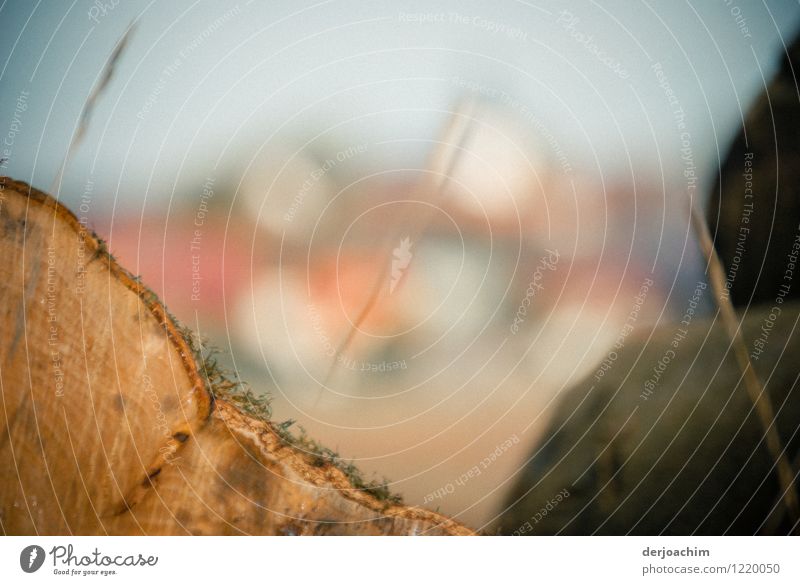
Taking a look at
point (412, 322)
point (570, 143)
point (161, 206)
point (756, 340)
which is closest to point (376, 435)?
point (412, 322)

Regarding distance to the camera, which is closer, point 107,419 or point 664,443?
point 107,419

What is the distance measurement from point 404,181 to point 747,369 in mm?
1225

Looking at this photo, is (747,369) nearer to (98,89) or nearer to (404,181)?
(404,181)

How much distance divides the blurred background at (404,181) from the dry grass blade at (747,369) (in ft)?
0.15

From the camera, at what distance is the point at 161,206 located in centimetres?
178

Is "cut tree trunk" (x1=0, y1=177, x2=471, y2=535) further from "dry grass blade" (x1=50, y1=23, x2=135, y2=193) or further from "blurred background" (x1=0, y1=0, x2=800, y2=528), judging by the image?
"dry grass blade" (x1=50, y1=23, x2=135, y2=193)

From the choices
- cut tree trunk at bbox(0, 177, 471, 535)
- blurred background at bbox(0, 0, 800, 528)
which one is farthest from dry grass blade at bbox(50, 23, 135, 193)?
cut tree trunk at bbox(0, 177, 471, 535)

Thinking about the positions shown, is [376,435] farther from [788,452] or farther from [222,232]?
[788,452]

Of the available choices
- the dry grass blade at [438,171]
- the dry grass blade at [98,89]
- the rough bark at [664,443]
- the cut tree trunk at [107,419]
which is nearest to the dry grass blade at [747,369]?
the rough bark at [664,443]

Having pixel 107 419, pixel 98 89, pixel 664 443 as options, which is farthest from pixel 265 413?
pixel 664 443

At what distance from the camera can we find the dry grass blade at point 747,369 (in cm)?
185

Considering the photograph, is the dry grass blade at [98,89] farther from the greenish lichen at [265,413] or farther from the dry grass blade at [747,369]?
the dry grass blade at [747,369]

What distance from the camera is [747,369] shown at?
6.07 ft

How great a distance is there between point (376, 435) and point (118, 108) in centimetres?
128
